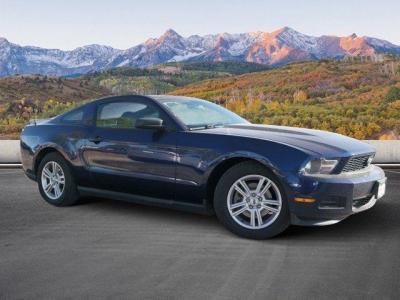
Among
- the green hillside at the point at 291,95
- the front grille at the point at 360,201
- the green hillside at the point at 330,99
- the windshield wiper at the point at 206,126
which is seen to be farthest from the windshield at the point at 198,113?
the green hillside at the point at 291,95

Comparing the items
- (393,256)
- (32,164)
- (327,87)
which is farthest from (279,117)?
(327,87)

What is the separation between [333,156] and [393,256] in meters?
1.07

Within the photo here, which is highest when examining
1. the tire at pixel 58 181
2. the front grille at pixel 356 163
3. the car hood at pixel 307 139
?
the car hood at pixel 307 139

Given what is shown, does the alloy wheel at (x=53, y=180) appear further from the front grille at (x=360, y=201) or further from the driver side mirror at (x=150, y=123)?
the front grille at (x=360, y=201)

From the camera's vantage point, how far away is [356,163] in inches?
226

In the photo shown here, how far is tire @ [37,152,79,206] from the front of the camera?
7.27 meters

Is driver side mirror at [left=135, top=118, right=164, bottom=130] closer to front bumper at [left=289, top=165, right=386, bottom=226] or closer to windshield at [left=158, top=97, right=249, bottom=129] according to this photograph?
windshield at [left=158, top=97, right=249, bottom=129]

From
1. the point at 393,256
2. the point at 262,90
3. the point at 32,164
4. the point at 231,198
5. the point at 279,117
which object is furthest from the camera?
the point at 262,90

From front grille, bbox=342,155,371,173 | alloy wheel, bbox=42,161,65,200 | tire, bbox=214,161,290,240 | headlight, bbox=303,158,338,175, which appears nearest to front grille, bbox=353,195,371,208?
front grille, bbox=342,155,371,173

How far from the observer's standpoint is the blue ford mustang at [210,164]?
5.44 metres

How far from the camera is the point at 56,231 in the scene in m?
6.11

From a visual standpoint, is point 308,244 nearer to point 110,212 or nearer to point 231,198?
point 231,198

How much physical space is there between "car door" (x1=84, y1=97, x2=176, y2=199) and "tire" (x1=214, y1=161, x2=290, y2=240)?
646 millimetres

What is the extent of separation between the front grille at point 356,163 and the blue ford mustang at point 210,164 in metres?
0.01
